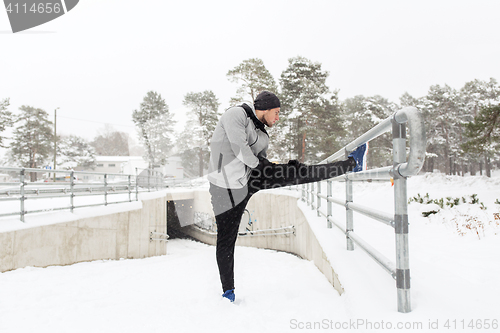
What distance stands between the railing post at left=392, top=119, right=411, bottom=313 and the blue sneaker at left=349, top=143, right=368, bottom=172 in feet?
2.23

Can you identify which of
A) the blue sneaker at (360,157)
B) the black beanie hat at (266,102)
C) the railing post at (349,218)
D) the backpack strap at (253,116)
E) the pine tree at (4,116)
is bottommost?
the railing post at (349,218)

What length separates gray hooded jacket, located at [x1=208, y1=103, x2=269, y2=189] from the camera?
2.28 metres

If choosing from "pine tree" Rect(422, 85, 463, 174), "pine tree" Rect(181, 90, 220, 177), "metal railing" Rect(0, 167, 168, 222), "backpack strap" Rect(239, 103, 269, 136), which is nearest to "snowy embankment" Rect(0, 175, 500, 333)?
"backpack strap" Rect(239, 103, 269, 136)

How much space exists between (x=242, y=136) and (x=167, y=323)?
55.4 inches

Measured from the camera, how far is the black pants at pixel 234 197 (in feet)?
7.60

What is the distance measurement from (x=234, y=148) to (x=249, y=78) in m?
24.9

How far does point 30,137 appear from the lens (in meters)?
35.3

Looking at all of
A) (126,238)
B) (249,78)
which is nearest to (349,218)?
(126,238)

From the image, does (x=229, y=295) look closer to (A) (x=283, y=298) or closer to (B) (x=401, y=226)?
(A) (x=283, y=298)

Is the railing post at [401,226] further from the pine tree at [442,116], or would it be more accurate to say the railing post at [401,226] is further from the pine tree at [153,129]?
the pine tree at [153,129]

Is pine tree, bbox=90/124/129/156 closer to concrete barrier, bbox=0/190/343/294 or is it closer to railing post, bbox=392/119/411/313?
concrete barrier, bbox=0/190/343/294

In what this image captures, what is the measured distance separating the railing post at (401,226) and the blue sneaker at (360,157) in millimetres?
680

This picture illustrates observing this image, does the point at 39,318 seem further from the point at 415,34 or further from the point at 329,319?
the point at 415,34

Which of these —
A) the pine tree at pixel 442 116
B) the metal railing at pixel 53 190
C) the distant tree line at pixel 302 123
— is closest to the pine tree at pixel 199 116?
the distant tree line at pixel 302 123
